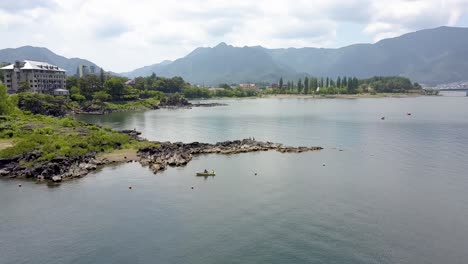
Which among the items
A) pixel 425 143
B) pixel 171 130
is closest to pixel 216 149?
pixel 171 130

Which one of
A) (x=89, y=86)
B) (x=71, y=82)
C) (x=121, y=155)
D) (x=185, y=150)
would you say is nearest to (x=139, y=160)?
(x=121, y=155)

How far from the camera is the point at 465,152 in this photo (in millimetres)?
63000

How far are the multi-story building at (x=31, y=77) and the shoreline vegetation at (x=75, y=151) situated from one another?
68.7 metres

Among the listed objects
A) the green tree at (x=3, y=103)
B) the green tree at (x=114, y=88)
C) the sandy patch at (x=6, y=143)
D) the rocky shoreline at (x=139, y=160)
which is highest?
the green tree at (x=114, y=88)

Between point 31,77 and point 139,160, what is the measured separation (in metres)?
107

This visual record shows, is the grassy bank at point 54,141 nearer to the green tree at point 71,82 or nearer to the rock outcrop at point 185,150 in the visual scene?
the rock outcrop at point 185,150

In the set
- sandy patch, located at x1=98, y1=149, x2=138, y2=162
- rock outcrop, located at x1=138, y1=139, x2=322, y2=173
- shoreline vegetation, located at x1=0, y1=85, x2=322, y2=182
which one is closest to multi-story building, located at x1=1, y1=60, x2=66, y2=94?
shoreline vegetation, located at x1=0, y1=85, x2=322, y2=182

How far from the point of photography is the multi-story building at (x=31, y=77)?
137125 millimetres

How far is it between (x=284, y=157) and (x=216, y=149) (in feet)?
38.8

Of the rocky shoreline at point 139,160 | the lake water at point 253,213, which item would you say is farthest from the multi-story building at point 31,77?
the lake water at point 253,213

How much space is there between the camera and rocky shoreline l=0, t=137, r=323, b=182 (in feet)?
153

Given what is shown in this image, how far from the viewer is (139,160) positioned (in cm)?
5503

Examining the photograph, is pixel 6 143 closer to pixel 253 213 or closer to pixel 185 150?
pixel 185 150

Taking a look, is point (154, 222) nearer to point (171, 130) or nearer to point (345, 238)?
point (345, 238)
